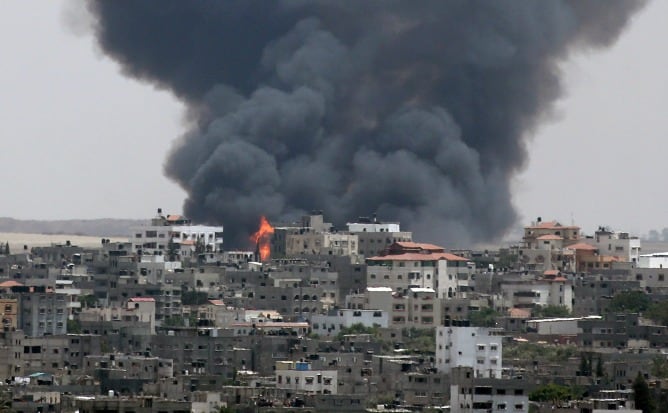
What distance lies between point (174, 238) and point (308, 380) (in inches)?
1654

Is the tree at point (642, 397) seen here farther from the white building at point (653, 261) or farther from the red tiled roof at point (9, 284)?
the white building at point (653, 261)

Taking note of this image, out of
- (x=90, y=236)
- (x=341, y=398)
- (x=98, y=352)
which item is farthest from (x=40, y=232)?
(x=341, y=398)

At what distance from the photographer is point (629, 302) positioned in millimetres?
94875

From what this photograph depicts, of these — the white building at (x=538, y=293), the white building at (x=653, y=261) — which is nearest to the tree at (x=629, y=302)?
the white building at (x=538, y=293)

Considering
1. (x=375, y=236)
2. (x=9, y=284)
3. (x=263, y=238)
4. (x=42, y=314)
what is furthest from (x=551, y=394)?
(x=263, y=238)

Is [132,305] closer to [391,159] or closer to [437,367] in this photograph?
[437,367]

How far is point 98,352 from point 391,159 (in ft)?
167

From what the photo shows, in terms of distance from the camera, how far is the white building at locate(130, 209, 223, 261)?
110m

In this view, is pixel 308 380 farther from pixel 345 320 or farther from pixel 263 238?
pixel 263 238

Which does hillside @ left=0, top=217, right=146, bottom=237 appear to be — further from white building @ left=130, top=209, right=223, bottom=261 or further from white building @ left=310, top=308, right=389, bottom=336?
white building @ left=310, top=308, right=389, bottom=336

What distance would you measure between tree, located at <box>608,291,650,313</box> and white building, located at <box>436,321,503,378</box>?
62.1 ft

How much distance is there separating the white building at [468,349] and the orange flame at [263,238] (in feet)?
122

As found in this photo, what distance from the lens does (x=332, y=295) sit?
328 ft

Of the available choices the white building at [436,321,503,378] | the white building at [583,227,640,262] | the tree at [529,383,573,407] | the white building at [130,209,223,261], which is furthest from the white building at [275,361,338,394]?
the white building at [583,227,640,262]
